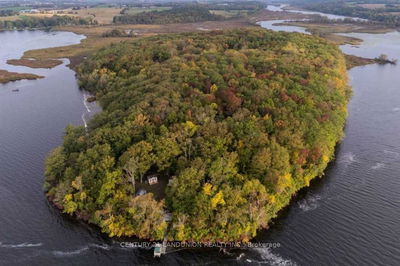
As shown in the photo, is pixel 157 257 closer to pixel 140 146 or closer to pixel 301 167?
pixel 140 146

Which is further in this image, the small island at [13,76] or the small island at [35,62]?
the small island at [35,62]

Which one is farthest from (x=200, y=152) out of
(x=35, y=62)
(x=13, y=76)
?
(x=35, y=62)

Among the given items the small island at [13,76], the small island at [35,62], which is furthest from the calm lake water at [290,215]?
the small island at [35,62]

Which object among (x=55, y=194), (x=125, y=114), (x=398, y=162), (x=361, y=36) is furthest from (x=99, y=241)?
(x=361, y=36)

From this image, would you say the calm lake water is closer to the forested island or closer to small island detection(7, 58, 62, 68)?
the forested island

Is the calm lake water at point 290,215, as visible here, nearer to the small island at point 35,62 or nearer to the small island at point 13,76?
the small island at point 13,76
